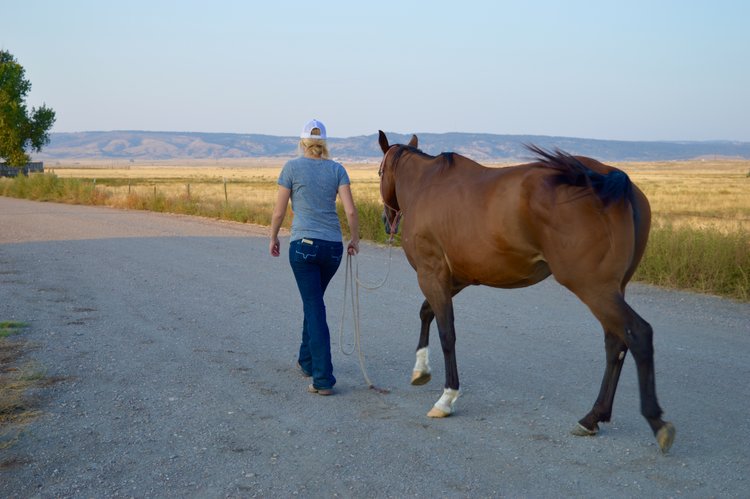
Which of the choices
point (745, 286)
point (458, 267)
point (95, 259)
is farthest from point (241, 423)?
point (95, 259)

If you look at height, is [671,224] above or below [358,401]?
above

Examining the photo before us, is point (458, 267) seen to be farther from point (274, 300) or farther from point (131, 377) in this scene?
point (274, 300)

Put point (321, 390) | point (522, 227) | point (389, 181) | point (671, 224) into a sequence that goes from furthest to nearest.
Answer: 1. point (671, 224)
2. point (389, 181)
3. point (321, 390)
4. point (522, 227)

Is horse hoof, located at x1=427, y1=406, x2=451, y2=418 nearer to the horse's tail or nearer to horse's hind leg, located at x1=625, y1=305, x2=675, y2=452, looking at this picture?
horse's hind leg, located at x1=625, y1=305, x2=675, y2=452

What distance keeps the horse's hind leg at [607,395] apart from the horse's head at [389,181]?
7.41ft

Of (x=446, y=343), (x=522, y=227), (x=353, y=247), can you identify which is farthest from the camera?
(x=353, y=247)

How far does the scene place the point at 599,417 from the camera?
5164mm

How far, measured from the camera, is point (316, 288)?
6434 mm

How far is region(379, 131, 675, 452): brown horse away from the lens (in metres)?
4.91

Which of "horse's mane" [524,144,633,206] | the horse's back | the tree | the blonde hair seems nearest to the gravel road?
the horse's back

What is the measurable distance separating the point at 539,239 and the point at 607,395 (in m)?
1.11

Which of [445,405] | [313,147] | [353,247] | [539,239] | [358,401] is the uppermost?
[313,147]

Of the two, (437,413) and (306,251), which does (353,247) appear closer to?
(306,251)

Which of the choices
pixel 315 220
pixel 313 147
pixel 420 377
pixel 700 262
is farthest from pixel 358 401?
pixel 700 262
